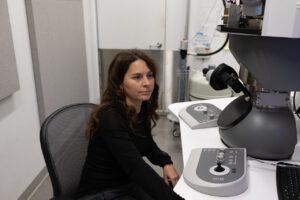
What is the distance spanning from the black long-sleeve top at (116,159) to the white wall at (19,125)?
75cm

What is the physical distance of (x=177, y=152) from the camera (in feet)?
7.94

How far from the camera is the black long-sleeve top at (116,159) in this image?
966 millimetres

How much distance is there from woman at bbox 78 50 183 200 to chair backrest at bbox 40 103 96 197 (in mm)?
42

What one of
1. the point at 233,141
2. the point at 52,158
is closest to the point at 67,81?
the point at 52,158

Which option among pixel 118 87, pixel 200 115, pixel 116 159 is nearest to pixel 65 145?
pixel 116 159

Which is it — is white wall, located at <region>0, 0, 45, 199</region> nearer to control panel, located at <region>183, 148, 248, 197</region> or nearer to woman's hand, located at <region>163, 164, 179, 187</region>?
woman's hand, located at <region>163, 164, 179, 187</region>

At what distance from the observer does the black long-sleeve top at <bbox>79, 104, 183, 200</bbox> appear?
0.97 metres

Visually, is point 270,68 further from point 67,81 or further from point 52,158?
point 67,81

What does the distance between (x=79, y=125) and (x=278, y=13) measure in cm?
81

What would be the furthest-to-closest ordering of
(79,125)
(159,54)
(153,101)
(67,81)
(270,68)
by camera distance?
1. (159,54)
2. (67,81)
3. (153,101)
4. (79,125)
5. (270,68)

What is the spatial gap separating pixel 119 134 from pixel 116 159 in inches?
4.2

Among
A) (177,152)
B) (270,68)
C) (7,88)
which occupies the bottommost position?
(177,152)

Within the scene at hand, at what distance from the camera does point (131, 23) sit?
9.41 feet

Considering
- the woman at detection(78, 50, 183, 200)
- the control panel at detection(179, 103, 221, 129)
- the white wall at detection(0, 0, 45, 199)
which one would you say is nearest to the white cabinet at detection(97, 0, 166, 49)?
the white wall at detection(0, 0, 45, 199)
